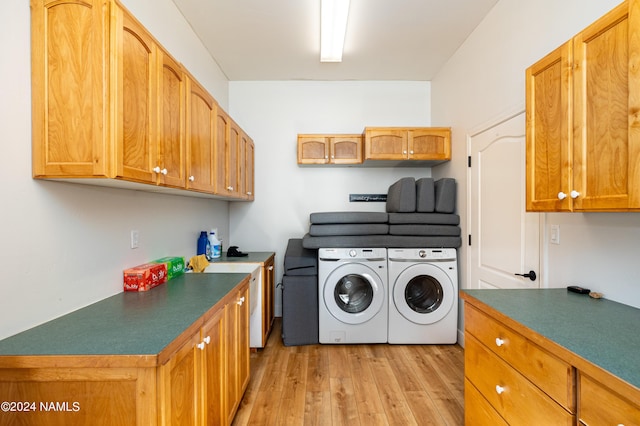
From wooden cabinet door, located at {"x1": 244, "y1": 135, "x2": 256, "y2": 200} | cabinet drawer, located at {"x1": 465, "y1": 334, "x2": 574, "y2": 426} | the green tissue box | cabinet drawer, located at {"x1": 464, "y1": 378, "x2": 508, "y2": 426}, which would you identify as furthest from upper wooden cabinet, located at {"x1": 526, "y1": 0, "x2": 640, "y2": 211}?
wooden cabinet door, located at {"x1": 244, "y1": 135, "x2": 256, "y2": 200}

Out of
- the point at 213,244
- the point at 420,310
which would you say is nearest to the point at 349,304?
the point at 420,310

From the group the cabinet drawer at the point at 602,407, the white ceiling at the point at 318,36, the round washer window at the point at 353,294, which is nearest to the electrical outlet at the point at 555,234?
the cabinet drawer at the point at 602,407

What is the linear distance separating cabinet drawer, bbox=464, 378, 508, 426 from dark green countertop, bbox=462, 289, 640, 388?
0.47 metres

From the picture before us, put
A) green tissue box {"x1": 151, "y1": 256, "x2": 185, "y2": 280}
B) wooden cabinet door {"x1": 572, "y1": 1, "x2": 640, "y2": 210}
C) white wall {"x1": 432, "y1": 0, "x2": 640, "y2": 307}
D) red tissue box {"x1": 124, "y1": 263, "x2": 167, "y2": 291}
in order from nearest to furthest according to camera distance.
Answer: wooden cabinet door {"x1": 572, "y1": 1, "x2": 640, "y2": 210}, white wall {"x1": 432, "y1": 0, "x2": 640, "y2": 307}, red tissue box {"x1": 124, "y1": 263, "x2": 167, "y2": 291}, green tissue box {"x1": 151, "y1": 256, "x2": 185, "y2": 280}

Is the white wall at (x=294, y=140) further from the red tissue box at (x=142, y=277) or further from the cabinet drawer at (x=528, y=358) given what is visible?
the cabinet drawer at (x=528, y=358)

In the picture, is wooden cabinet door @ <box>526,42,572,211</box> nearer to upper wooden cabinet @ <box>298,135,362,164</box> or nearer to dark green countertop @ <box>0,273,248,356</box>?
dark green countertop @ <box>0,273,248,356</box>

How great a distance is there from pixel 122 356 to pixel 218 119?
177 cm

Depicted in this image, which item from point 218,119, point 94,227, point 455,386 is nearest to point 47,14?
point 94,227

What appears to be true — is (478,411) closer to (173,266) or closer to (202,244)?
(173,266)

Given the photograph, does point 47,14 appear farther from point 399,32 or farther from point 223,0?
point 399,32

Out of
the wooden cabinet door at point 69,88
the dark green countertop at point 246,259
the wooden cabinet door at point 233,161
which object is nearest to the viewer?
the wooden cabinet door at point 69,88

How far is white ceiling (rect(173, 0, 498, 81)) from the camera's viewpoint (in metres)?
2.34

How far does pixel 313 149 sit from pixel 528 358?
2.80m

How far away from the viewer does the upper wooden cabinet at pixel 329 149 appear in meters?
3.38
